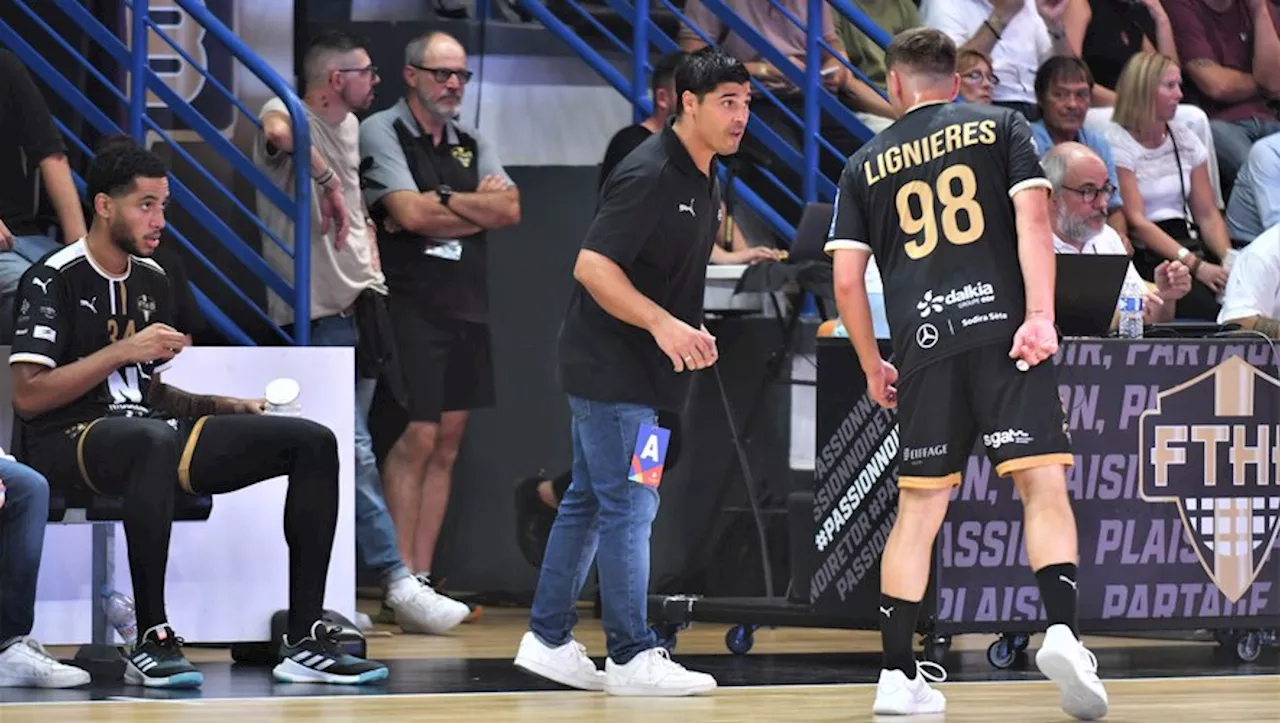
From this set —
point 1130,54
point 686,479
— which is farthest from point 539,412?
point 1130,54

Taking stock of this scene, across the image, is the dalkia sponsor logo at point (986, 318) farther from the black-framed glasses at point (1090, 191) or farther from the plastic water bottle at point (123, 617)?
the plastic water bottle at point (123, 617)

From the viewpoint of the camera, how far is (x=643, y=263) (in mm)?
6469

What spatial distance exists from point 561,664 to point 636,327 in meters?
1.03

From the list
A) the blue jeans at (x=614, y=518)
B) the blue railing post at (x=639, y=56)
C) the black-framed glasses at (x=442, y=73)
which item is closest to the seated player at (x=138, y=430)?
the blue jeans at (x=614, y=518)

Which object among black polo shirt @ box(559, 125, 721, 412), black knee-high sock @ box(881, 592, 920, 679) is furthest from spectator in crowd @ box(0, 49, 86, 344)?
black knee-high sock @ box(881, 592, 920, 679)

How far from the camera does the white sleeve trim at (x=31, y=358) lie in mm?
6730

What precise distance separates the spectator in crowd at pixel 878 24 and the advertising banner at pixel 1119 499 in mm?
3196

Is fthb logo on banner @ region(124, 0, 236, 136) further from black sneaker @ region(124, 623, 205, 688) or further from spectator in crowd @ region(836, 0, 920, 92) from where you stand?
spectator in crowd @ region(836, 0, 920, 92)

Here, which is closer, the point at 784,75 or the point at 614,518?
the point at 614,518

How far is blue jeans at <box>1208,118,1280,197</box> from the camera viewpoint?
35.8 feet

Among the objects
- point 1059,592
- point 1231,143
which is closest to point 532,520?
point 1059,592

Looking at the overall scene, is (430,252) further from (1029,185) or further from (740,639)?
(1029,185)

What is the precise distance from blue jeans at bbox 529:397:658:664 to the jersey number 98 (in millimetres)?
936

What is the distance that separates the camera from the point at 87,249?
22.8ft
